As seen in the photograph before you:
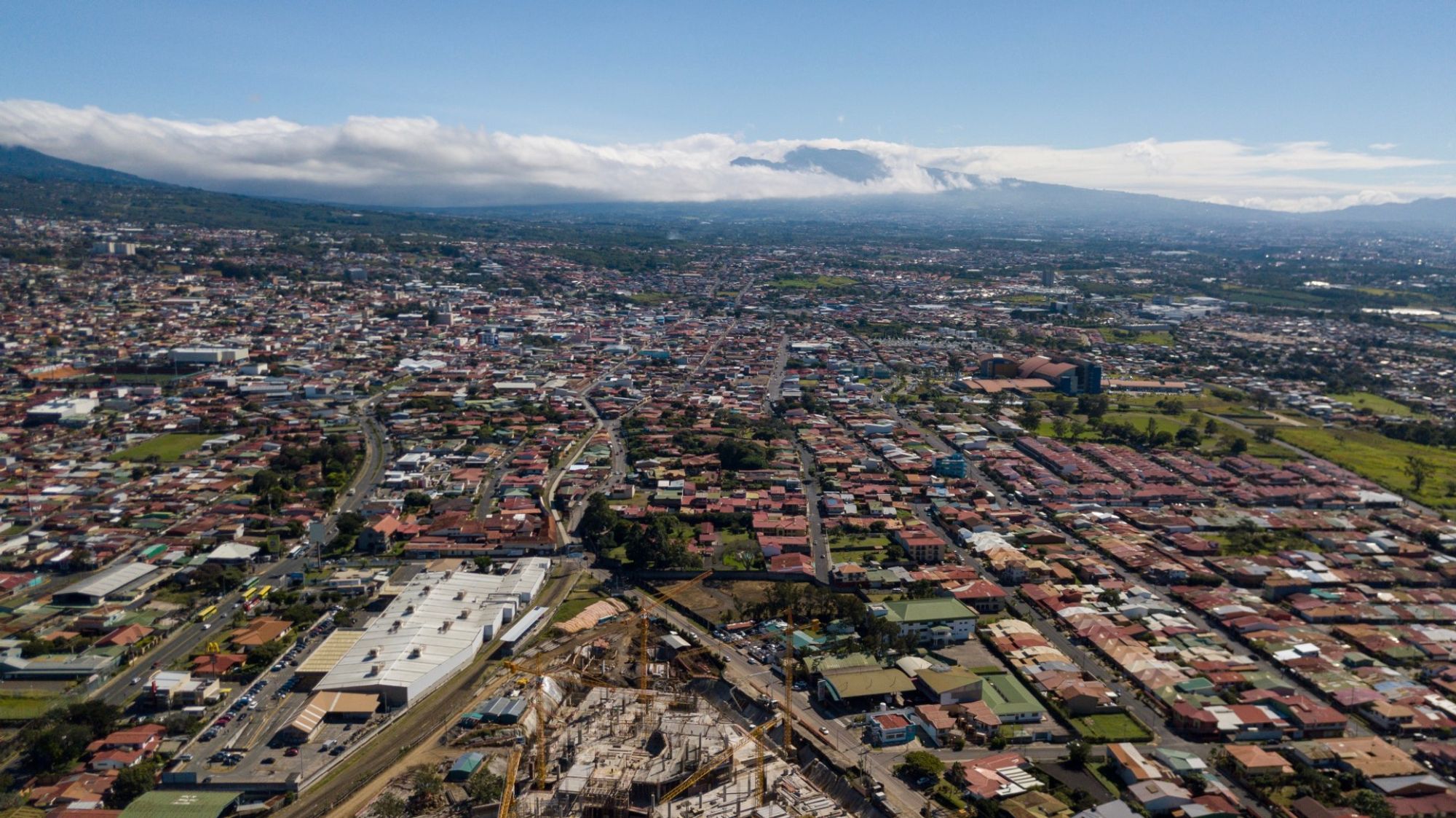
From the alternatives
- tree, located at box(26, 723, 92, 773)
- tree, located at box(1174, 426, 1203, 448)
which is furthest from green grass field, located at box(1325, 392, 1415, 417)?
tree, located at box(26, 723, 92, 773)

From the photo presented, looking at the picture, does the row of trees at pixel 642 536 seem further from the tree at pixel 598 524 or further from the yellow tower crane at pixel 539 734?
the yellow tower crane at pixel 539 734

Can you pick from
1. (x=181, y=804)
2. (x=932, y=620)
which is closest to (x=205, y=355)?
(x=181, y=804)

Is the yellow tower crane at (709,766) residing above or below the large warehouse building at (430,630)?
above

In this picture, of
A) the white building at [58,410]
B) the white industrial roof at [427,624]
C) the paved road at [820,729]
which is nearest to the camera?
the paved road at [820,729]

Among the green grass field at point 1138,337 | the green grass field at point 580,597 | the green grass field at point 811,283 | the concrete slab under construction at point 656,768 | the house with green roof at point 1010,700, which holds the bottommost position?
the green grass field at point 580,597

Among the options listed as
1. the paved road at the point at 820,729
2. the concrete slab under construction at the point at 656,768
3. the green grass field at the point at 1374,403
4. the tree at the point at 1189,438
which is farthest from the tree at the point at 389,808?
the green grass field at the point at 1374,403

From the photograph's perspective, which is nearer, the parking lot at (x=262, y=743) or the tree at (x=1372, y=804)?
the tree at (x=1372, y=804)

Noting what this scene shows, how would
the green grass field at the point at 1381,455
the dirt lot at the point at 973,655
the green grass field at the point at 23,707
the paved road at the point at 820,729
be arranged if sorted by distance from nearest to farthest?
the paved road at the point at 820,729 → the green grass field at the point at 23,707 → the dirt lot at the point at 973,655 → the green grass field at the point at 1381,455
